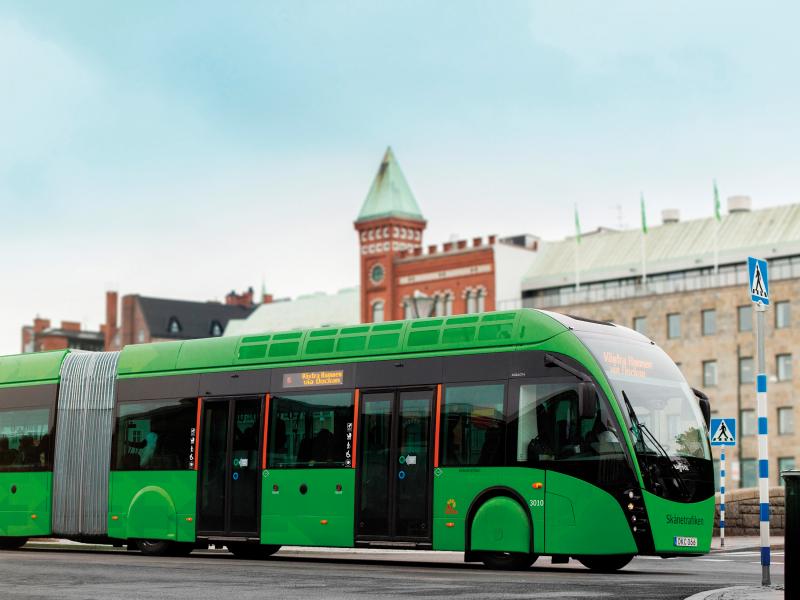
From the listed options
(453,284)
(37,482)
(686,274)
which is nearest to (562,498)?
(37,482)

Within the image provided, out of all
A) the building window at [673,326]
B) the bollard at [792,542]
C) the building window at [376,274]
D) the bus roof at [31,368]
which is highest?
the building window at [376,274]

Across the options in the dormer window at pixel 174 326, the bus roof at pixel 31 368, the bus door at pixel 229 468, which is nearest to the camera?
the bus door at pixel 229 468

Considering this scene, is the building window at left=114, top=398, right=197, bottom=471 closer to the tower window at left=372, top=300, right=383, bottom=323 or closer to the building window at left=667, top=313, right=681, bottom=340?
the building window at left=667, top=313, right=681, bottom=340

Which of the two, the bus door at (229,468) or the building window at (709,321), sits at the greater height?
the building window at (709,321)

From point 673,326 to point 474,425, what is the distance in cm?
6121

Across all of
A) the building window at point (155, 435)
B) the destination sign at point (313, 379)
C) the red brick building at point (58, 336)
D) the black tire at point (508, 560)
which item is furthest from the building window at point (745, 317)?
the red brick building at point (58, 336)

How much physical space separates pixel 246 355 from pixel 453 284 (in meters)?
66.2

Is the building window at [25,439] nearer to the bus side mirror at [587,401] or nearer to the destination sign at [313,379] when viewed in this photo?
the destination sign at [313,379]

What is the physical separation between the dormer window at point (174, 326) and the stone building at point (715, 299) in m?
61.4

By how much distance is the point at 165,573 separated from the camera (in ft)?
52.7

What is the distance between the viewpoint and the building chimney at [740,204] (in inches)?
3211

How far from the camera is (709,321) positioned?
76.4 metres

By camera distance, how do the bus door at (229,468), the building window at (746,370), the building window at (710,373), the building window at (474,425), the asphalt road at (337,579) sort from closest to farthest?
the asphalt road at (337,579) → the building window at (474,425) → the bus door at (229,468) → the building window at (746,370) → the building window at (710,373)

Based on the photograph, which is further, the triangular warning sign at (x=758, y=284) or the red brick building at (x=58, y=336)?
the red brick building at (x=58, y=336)
